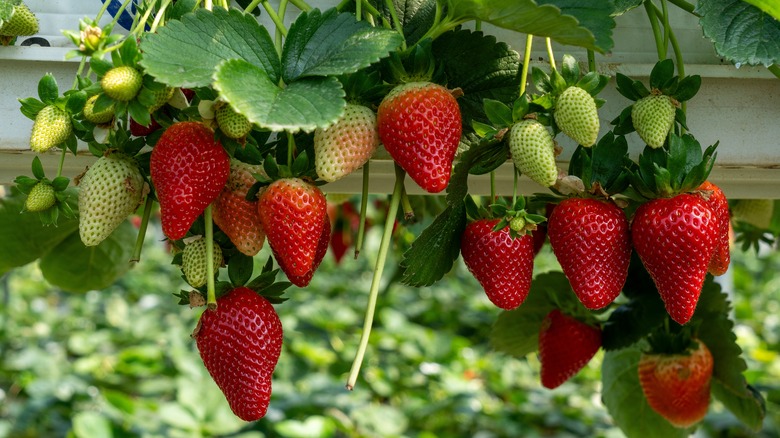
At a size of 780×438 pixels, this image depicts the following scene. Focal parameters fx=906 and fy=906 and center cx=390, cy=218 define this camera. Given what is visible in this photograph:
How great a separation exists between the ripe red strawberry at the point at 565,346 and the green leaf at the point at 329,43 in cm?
53

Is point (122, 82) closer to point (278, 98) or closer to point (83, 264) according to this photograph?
point (278, 98)

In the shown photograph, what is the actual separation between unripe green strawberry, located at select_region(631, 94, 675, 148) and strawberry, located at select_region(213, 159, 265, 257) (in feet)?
0.83

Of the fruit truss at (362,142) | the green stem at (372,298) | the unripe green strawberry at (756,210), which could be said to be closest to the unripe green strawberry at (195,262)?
the fruit truss at (362,142)

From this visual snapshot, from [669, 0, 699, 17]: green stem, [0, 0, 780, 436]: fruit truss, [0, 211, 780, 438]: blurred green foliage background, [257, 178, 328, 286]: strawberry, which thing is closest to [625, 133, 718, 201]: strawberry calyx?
[0, 0, 780, 436]: fruit truss

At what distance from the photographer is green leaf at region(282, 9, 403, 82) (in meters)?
0.50

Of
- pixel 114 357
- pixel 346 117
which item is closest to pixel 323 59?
pixel 346 117

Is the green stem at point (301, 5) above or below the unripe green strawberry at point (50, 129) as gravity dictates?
above

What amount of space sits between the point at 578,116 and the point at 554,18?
84 millimetres

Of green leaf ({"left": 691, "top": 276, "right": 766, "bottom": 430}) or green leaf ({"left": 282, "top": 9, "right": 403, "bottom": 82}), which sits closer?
green leaf ({"left": 282, "top": 9, "right": 403, "bottom": 82})

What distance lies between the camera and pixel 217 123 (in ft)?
1.75

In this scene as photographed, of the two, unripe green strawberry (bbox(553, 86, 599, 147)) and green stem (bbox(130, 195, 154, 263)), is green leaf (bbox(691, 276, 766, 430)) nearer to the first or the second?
unripe green strawberry (bbox(553, 86, 599, 147))

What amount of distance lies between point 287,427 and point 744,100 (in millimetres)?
1488

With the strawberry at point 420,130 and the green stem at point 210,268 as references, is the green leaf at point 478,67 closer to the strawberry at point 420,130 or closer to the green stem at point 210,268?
the strawberry at point 420,130

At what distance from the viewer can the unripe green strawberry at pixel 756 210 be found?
42.0 inches
